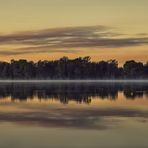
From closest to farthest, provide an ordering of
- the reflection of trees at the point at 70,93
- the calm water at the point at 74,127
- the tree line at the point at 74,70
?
the calm water at the point at 74,127 → the reflection of trees at the point at 70,93 → the tree line at the point at 74,70

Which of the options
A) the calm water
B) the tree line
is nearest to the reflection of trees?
the calm water

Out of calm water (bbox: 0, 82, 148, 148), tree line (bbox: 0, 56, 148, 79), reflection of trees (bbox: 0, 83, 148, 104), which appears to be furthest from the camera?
tree line (bbox: 0, 56, 148, 79)

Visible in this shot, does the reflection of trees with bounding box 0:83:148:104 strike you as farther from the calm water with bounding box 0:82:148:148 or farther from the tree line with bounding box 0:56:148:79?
the tree line with bounding box 0:56:148:79

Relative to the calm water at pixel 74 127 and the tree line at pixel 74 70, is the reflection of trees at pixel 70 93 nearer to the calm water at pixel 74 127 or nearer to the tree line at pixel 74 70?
the calm water at pixel 74 127

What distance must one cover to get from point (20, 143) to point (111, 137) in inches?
104

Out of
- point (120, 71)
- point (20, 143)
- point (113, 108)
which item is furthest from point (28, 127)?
point (120, 71)

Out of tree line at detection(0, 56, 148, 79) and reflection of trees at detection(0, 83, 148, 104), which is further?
tree line at detection(0, 56, 148, 79)

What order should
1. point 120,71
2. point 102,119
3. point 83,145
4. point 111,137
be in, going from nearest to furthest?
point 83,145 → point 111,137 → point 102,119 → point 120,71

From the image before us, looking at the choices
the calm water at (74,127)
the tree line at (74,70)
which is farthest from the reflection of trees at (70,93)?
the tree line at (74,70)

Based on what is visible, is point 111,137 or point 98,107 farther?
point 98,107

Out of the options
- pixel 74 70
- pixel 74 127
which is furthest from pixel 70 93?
pixel 74 70

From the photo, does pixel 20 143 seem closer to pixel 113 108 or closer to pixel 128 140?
pixel 128 140

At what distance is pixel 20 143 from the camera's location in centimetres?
1348

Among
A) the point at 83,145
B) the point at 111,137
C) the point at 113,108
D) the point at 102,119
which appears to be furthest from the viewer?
the point at 113,108
